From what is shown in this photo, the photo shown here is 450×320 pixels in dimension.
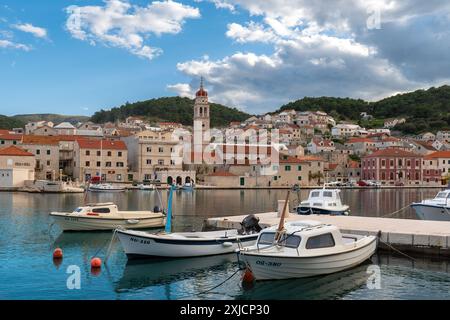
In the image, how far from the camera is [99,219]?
1064 inches

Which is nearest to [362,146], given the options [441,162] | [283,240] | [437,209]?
[441,162]

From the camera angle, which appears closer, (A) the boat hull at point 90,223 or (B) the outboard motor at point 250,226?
(B) the outboard motor at point 250,226

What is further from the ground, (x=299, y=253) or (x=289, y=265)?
(x=299, y=253)

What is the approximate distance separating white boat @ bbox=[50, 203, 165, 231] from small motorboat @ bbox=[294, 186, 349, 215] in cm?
1091

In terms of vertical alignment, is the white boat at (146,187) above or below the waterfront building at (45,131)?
below

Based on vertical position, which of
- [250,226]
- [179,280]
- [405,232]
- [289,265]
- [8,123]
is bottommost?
[179,280]

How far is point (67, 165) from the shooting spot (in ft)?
290

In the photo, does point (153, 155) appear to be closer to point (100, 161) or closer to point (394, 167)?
point (100, 161)

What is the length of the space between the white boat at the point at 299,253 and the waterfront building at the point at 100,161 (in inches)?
2786

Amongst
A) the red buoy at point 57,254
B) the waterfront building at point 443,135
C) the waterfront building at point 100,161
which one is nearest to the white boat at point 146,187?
the waterfront building at point 100,161

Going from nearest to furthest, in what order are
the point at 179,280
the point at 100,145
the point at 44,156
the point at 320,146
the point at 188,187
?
1. the point at 179,280
2. the point at 188,187
3. the point at 44,156
4. the point at 100,145
5. the point at 320,146

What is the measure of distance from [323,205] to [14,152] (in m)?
58.1

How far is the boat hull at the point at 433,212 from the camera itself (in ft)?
96.3

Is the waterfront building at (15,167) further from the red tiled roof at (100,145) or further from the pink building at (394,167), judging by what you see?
the pink building at (394,167)
